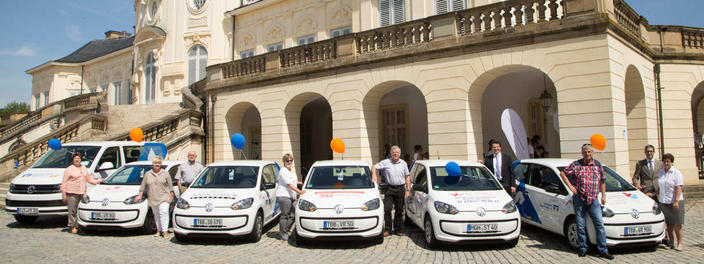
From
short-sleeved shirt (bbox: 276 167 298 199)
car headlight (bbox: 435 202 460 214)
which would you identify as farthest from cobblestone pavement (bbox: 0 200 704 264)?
short-sleeved shirt (bbox: 276 167 298 199)

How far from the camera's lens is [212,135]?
58.5 ft

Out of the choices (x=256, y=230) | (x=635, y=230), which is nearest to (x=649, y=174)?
(x=635, y=230)

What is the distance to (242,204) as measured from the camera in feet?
25.2

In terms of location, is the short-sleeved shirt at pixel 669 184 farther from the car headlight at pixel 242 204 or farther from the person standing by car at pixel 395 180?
the car headlight at pixel 242 204

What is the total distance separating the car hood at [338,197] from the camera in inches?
284

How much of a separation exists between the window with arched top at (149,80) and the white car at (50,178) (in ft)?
56.3

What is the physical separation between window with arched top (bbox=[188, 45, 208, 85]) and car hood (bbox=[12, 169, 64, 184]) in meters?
15.8

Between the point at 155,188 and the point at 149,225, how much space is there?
882 mm

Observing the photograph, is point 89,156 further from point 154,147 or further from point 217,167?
point 217,167

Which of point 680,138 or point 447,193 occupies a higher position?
point 680,138

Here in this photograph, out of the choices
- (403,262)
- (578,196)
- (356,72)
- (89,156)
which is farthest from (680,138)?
(89,156)

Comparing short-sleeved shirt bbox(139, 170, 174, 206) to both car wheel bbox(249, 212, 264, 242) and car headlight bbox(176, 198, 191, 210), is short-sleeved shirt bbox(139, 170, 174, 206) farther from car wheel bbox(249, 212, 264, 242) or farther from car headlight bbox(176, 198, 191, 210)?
car wheel bbox(249, 212, 264, 242)

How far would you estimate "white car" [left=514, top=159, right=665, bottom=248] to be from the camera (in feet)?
21.1

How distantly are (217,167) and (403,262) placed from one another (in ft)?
15.2
